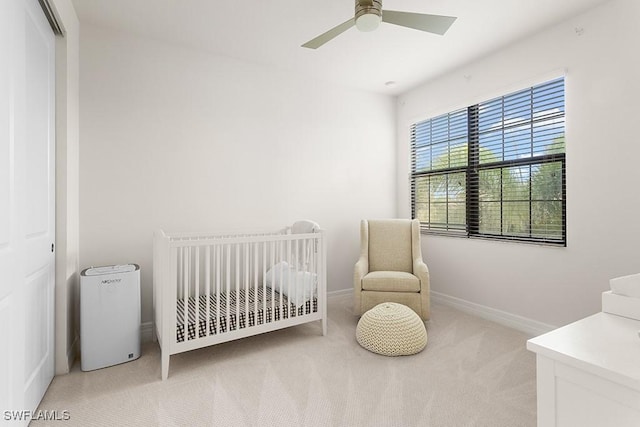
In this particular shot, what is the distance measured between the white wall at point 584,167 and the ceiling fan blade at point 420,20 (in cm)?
139

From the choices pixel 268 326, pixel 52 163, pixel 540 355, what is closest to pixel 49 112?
pixel 52 163

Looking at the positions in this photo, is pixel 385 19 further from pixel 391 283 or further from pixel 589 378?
pixel 391 283

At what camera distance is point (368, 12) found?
1639mm

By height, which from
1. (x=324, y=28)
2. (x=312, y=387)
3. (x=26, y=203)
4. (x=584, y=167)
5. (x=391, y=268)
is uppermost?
(x=324, y=28)

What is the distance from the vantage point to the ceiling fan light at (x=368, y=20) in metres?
1.64

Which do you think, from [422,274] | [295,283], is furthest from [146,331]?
[422,274]

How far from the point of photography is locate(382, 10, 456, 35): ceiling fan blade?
1709 mm

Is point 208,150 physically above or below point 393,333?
above

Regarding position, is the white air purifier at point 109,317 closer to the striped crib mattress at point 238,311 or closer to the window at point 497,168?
the striped crib mattress at point 238,311

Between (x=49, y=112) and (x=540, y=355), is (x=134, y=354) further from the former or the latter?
(x=540, y=355)

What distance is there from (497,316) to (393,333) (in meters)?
1.31

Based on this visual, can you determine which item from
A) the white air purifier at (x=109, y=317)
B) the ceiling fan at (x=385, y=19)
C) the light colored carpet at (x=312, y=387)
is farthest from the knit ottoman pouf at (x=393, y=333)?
the ceiling fan at (x=385, y=19)

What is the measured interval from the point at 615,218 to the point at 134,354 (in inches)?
140

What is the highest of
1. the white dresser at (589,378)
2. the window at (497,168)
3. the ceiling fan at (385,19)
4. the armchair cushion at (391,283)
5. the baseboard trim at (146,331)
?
the ceiling fan at (385,19)
